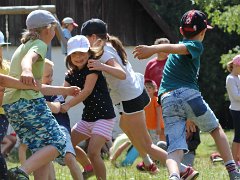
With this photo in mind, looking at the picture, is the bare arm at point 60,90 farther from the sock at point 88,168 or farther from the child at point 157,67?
the child at point 157,67

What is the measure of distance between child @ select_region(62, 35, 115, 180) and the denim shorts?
3.31ft

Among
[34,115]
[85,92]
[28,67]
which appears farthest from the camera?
[85,92]

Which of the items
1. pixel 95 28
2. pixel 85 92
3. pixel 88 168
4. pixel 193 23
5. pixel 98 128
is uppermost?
pixel 193 23

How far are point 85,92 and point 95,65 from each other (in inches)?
15.5

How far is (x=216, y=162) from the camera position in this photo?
11.8 meters

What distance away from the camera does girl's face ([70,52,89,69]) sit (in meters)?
7.95

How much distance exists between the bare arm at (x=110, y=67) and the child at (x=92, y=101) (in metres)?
0.16

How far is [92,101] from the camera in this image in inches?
320

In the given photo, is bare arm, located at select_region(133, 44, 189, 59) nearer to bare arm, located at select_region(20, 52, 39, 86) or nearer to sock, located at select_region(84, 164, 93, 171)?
bare arm, located at select_region(20, 52, 39, 86)

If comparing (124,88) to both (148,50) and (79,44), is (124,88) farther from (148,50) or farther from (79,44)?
(148,50)

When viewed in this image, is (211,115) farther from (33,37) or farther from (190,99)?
(33,37)

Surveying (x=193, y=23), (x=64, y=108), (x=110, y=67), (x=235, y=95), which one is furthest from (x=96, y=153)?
(x=235, y=95)

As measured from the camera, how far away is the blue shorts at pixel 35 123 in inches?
269

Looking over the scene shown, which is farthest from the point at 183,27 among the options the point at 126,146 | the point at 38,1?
the point at 38,1
